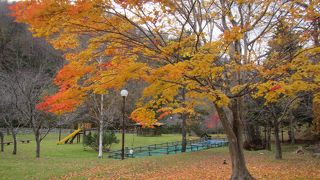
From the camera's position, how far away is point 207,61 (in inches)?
272

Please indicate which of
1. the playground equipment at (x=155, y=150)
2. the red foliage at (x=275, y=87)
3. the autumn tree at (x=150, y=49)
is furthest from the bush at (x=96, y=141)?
the red foliage at (x=275, y=87)

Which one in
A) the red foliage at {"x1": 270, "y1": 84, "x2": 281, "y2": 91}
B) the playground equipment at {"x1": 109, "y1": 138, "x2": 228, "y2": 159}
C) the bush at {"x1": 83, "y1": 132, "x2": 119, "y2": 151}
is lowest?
the playground equipment at {"x1": 109, "y1": 138, "x2": 228, "y2": 159}

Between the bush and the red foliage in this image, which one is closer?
the red foliage

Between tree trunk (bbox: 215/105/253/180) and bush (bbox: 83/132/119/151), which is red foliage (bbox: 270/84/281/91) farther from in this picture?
bush (bbox: 83/132/119/151)

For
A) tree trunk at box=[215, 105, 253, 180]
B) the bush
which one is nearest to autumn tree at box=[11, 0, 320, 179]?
tree trunk at box=[215, 105, 253, 180]

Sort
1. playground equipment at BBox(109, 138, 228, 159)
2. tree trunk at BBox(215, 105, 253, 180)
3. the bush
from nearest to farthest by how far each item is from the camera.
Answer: tree trunk at BBox(215, 105, 253, 180) < playground equipment at BBox(109, 138, 228, 159) < the bush

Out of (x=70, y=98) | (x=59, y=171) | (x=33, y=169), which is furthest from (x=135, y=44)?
(x=33, y=169)

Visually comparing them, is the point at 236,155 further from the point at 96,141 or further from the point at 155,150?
the point at 96,141

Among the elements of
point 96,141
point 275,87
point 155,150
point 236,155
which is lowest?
point 155,150

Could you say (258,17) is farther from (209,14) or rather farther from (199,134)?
(199,134)

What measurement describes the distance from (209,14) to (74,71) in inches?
174

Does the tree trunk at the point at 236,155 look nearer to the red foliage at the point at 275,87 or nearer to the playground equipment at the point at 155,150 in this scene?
the red foliage at the point at 275,87

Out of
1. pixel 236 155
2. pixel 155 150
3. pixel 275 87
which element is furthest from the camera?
pixel 155 150

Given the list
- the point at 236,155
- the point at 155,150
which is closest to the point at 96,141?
the point at 155,150
